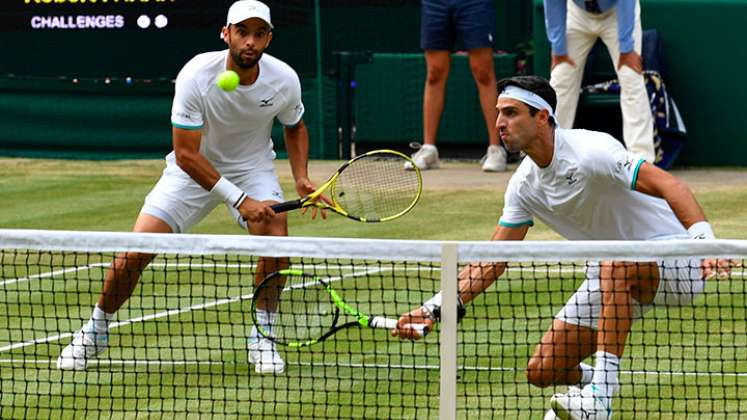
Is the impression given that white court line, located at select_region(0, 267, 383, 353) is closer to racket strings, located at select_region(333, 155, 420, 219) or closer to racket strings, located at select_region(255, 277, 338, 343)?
racket strings, located at select_region(255, 277, 338, 343)

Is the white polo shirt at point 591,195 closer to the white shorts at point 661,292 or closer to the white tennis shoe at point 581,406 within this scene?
the white shorts at point 661,292

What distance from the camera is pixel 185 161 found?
809 cm

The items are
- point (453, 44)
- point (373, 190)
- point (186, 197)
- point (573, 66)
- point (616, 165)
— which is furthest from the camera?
point (453, 44)

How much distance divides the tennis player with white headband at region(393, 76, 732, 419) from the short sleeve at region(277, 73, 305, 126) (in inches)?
74.9

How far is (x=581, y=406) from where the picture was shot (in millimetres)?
6305

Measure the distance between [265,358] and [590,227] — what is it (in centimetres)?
171

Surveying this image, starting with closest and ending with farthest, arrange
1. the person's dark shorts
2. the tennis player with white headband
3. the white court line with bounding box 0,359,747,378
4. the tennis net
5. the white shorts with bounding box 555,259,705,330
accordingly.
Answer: the tennis net, the tennis player with white headband, the white shorts with bounding box 555,259,705,330, the white court line with bounding box 0,359,747,378, the person's dark shorts

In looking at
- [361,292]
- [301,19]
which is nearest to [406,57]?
[301,19]

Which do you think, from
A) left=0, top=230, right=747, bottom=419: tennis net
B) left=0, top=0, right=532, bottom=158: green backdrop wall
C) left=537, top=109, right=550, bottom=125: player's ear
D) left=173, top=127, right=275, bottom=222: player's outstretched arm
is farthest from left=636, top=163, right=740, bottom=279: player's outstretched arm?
left=0, top=0, right=532, bottom=158: green backdrop wall

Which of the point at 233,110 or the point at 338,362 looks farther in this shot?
the point at 233,110

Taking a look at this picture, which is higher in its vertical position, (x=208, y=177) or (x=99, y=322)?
(x=208, y=177)

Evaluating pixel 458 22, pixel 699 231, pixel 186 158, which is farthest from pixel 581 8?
pixel 699 231

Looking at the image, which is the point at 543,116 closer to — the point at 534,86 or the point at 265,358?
the point at 534,86

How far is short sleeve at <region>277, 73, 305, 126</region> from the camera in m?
8.41
